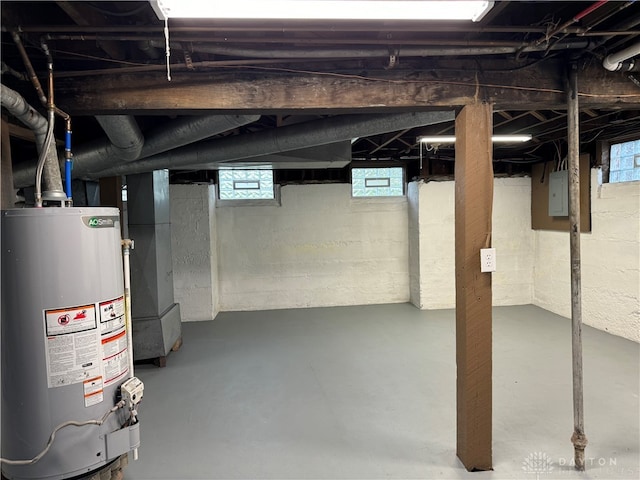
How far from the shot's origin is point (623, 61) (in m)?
1.68

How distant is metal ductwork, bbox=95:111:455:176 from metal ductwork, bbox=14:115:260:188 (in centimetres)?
36

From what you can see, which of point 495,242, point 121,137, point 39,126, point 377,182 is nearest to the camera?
point 39,126

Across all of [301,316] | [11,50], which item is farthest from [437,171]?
[11,50]

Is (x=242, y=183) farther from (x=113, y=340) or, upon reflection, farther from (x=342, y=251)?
(x=113, y=340)

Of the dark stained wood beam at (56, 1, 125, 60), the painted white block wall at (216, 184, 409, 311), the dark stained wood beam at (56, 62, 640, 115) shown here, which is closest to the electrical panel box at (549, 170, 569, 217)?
the painted white block wall at (216, 184, 409, 311)

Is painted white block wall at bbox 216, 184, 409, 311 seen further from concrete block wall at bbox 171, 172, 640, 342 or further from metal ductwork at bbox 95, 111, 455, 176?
metal ductwork at bbox 95, 111, 455, 176

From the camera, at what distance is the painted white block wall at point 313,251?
5117 mm

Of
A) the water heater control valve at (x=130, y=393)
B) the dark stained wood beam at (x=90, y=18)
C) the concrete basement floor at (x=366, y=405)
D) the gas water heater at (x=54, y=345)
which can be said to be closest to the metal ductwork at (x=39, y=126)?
the gas water heater at (x=54, y=345)

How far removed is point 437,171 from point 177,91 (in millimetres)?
4290

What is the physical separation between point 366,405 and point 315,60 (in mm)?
2252

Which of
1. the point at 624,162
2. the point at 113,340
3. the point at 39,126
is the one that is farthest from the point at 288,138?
the point at 624,162

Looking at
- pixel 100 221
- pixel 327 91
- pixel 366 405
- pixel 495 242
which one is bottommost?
pixel 366 405

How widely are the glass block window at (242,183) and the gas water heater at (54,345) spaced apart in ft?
13.2

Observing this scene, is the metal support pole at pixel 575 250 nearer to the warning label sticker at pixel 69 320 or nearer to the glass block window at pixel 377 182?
the warning label sticker at pixel 69 320
